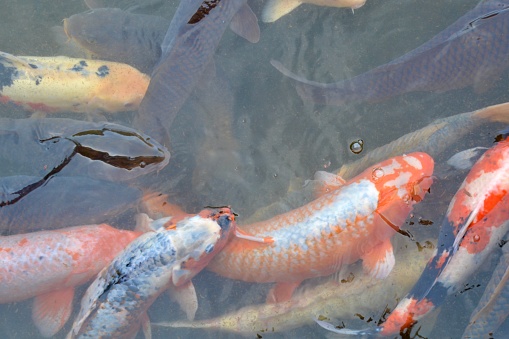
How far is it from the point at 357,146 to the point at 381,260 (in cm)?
87

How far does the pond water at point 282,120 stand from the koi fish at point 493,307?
133 mm

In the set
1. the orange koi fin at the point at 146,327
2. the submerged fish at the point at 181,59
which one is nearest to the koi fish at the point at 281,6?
the submerged fish at the point at 181,59

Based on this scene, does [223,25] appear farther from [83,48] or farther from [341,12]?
[83,48]

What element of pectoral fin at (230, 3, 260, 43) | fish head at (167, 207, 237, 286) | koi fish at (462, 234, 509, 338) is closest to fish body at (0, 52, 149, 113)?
pectoral fin at (230, 3, 260, 43)

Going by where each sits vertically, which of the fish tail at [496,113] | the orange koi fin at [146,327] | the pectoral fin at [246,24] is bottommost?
the orange koi fin at [146,327]

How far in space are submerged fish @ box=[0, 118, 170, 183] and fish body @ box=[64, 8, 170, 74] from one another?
2.62 ft

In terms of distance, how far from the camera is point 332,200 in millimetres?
2791

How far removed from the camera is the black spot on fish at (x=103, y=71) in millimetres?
3768

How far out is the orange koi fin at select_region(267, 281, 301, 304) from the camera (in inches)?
116

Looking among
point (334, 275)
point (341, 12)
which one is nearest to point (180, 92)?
point (341, 12)

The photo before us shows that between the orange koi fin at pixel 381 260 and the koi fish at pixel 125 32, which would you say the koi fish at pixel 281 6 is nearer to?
the koi fish at pixel 125 32

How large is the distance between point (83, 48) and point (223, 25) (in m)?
1.29

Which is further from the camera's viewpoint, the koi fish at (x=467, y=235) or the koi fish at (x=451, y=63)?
the koi fish at (x=451, y=63)

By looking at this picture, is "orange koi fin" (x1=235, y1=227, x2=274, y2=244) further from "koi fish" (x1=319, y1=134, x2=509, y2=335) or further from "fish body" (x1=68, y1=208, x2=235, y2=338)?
"koi fish" (x1=319, y1=134, x2=509, y2=335)
